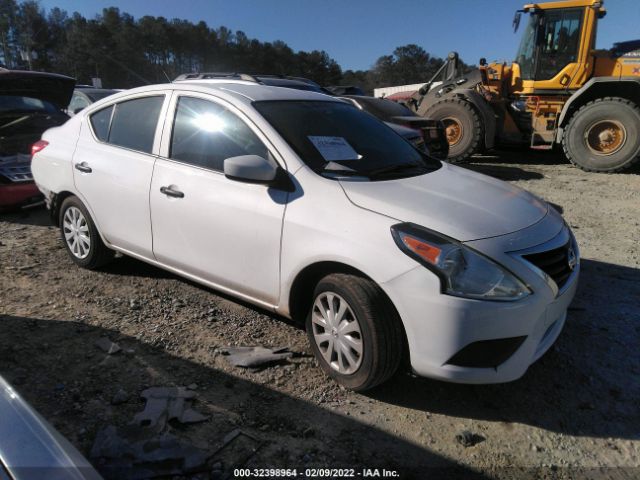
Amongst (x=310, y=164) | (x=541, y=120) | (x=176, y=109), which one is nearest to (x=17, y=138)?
(x=176, y=109)

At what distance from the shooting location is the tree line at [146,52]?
4947cm

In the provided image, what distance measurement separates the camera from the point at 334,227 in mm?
2469

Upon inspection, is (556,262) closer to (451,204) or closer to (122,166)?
(451,204)

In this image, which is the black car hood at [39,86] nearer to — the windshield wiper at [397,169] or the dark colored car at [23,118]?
the dark colored car at [23,118]

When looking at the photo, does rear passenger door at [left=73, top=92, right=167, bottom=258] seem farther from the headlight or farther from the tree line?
the tree line

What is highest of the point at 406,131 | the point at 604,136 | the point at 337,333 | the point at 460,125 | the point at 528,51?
the point at 528,51

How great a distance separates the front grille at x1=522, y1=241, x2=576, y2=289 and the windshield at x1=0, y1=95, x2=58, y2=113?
709 centimetres

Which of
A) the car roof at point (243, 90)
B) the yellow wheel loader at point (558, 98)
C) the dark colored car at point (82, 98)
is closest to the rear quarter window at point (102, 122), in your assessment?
the car roof at point (243, 90)

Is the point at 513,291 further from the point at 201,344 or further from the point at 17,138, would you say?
the point at 17,138

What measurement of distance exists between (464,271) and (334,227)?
701mm

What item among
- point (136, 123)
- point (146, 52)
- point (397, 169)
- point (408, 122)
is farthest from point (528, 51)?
point (146, 52)

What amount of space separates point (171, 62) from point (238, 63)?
1186 cm

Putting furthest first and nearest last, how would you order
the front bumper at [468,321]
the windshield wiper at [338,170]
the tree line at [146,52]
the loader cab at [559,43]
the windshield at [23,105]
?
the tree line at [146,52]
the loader cab at [559,43]
the windshield at [23,105]
the windshield wiper at [338,170]
the front bumper at [468,321]

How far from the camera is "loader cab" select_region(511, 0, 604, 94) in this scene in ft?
30.5
